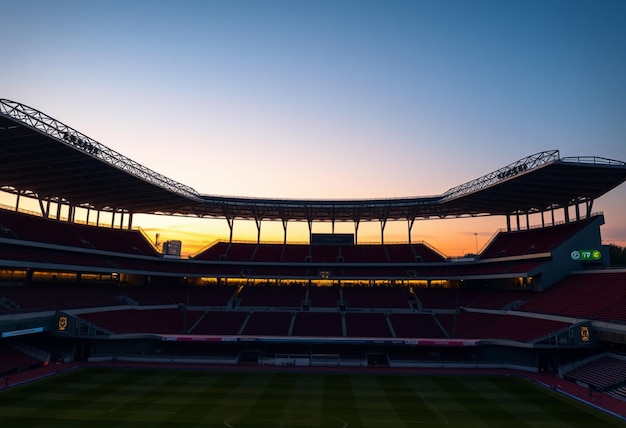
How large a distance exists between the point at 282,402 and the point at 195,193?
38.2 m

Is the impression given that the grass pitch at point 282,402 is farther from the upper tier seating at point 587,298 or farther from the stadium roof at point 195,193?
the stadium roof at point 195,193

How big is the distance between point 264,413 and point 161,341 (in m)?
26.1

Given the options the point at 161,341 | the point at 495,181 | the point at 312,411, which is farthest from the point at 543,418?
the point at 161,341

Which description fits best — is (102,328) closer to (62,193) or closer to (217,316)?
(217,316)

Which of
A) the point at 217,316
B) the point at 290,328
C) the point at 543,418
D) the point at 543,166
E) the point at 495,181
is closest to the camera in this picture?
the point at 543,418

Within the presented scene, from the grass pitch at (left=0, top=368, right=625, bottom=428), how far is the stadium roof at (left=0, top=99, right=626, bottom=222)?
21.4m

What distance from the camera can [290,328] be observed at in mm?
53625

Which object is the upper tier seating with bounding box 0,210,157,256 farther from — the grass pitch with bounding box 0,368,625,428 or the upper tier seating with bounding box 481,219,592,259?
the upper tier seating with bounding box 481,219,592,259

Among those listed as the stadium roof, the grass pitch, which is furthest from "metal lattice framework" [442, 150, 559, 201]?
the grass pitch

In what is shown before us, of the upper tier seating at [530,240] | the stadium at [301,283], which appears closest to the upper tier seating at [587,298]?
the stadium at [301,283]

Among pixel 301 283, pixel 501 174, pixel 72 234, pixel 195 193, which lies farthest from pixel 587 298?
pixel 72 234

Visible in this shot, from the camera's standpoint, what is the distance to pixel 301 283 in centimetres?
6894

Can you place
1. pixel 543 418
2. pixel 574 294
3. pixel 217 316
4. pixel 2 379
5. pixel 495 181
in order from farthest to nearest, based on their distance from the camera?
pixel 217 316 → pixel 495 181 → pixel 574 294 → pixel 2 379 → pixel 543 418

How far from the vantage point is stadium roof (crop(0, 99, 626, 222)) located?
38.5 meters
